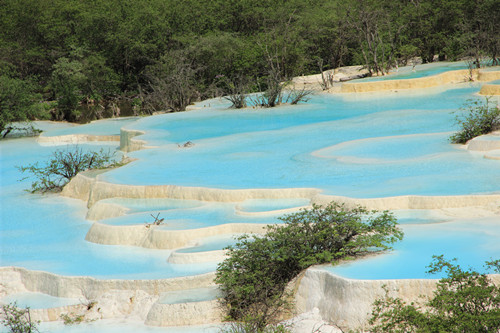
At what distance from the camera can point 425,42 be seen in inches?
1180

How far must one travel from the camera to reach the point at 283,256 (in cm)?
659

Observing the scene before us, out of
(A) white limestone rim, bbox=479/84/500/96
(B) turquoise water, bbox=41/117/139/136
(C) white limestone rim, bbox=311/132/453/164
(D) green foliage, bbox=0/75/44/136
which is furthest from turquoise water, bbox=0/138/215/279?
(A) white limestone rim, bbox=479/84/500/96

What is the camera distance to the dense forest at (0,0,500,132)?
→ 26891 mm

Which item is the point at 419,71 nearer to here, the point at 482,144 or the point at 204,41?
the point at 204,41

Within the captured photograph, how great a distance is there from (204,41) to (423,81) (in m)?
10.9

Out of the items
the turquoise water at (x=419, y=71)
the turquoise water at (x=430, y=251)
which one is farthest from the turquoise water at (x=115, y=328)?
the turquoise water at (x=419, y=71)

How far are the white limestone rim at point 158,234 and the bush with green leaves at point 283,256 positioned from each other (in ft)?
3.17

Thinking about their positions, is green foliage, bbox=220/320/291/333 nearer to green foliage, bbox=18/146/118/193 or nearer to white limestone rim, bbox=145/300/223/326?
white limestone rim, bbox=145/300/223/326

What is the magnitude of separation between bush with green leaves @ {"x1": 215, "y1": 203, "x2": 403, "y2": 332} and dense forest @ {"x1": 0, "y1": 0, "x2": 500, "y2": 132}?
17.0 m

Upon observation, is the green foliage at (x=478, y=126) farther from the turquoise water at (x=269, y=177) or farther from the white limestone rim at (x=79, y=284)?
the white limestone rim at (x=79, y=284)

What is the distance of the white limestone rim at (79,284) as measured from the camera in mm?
7160

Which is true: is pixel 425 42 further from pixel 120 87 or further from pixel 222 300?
pixel 222 300

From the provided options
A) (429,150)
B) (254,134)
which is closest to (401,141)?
(429,150)

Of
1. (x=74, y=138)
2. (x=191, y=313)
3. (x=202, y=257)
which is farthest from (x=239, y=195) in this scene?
(x=74, y=138)
